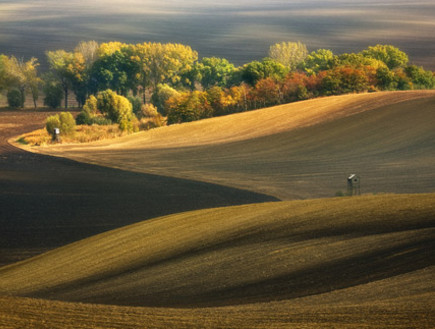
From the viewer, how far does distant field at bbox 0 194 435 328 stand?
7758 millimetres

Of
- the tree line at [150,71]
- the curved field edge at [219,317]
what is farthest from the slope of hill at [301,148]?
the curved field edge at [219,317]

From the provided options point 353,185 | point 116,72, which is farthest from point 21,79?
point 353,185

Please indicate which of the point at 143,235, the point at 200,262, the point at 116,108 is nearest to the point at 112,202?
the point at 143,235

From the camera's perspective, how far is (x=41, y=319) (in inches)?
292

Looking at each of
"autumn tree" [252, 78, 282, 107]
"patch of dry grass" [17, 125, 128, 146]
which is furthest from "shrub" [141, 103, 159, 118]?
"autumn tree" [252, 78, 282, 107]

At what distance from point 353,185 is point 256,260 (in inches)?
721

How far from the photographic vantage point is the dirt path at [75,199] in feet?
80.2

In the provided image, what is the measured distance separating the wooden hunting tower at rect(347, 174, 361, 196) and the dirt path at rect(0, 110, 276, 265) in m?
3.60

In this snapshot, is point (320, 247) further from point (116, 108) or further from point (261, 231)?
point (116, 108)

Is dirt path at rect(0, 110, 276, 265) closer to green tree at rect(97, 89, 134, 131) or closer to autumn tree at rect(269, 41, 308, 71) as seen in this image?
green tree at rect(97, 89, 134, 131)

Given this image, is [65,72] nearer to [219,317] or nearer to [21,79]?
[21,79]

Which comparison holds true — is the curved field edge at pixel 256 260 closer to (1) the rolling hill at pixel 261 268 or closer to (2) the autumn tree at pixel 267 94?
(1) the rolling hill at pixel 261 268

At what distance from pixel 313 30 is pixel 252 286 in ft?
629

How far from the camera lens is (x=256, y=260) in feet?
44.9
